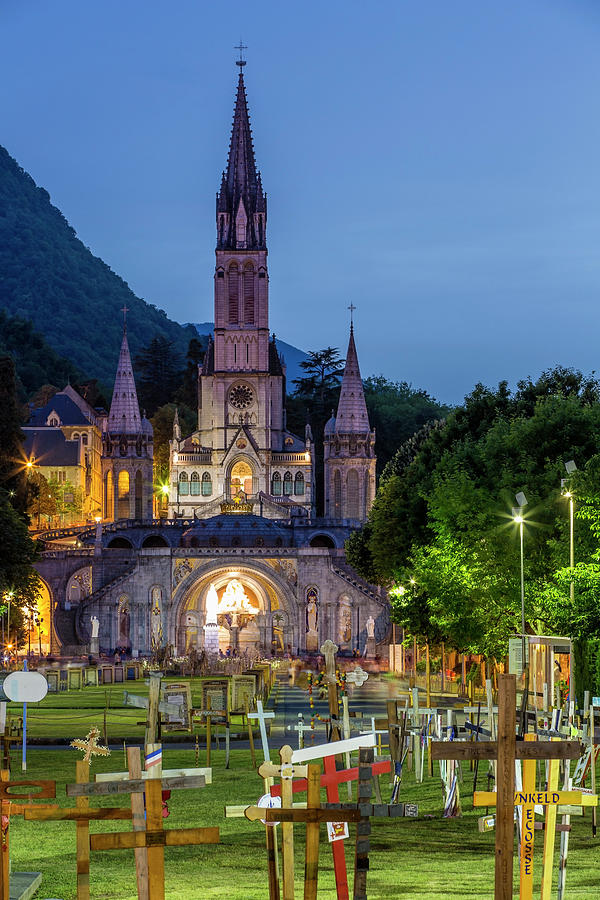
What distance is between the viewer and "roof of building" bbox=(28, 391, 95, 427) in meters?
129

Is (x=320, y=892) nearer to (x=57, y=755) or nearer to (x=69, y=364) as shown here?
(x=57, y=755)

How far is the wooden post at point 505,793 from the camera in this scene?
1083 cm


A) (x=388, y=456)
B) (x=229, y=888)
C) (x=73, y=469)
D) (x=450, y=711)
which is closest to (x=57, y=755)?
(x=450, y=711)

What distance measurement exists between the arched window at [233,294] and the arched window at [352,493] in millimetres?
16841

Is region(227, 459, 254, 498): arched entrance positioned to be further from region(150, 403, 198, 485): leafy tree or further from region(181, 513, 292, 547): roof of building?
region(181, 513, 292, 547): roof of building

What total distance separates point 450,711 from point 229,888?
8444mm

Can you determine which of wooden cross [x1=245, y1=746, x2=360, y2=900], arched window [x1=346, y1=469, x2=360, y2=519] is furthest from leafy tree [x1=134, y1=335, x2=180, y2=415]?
wooden cross [x1=245, y1=746, x2=360, y2=900]

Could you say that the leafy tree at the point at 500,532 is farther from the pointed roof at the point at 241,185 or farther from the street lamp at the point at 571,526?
the pointed roof at the point at 241,185

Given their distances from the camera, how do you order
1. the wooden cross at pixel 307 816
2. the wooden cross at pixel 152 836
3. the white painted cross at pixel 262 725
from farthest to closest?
the white painted cross at pixel 262 725
the wooden cross at pixel 307 816
the wooden cross at pixel 152 836

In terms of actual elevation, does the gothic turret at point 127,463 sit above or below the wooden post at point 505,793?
above

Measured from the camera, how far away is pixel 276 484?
119750 mm

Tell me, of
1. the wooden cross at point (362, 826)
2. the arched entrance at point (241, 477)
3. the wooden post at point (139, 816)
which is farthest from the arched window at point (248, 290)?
the wooden post at point (139, 816)

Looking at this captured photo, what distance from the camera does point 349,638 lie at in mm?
84812

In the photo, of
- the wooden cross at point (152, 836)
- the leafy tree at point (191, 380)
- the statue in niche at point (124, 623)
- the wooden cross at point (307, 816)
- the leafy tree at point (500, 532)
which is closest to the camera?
the wooden cross at point (152, 836)
